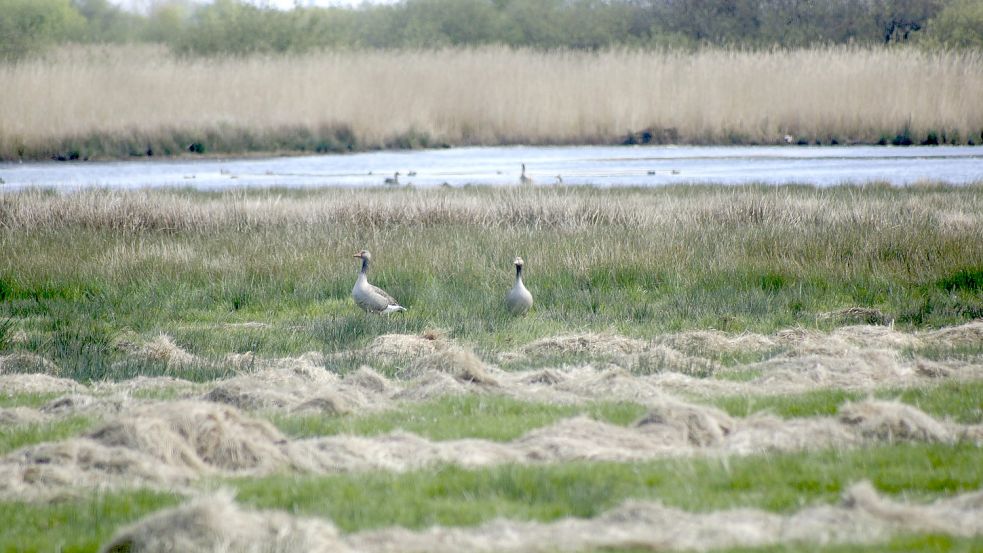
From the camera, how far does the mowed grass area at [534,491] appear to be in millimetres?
6082

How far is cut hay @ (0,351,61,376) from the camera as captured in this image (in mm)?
10750

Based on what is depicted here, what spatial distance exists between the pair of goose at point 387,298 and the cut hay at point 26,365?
3676 mm

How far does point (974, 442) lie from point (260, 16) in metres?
49.7

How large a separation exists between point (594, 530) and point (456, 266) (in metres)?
10.4

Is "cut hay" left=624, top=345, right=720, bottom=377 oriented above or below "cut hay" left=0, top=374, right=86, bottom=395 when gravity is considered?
below

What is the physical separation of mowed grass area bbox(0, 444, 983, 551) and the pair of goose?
244 inches

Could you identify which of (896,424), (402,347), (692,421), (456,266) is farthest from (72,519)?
(456,266)

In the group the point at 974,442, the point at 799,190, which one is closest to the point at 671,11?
the point at 799,190

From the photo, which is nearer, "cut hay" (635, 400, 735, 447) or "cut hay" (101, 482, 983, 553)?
"cut hay" (101, 482, 983, 553)

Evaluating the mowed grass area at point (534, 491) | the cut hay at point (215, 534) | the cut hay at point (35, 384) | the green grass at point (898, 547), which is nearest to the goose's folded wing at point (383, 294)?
the cut hay at point (35, 384)

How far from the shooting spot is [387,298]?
1361cm

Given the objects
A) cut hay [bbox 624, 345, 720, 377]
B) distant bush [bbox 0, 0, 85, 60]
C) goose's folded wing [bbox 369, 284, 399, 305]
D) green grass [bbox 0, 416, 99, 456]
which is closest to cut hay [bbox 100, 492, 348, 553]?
green grass [bbox 0, 416, 99, 456]

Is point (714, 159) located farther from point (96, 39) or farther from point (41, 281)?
point (96, 39)

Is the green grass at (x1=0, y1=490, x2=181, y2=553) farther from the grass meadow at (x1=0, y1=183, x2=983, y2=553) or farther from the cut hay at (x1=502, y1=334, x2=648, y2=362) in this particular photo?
the cut hay at (x1=502, y1=334, x2=648, y2=362)
